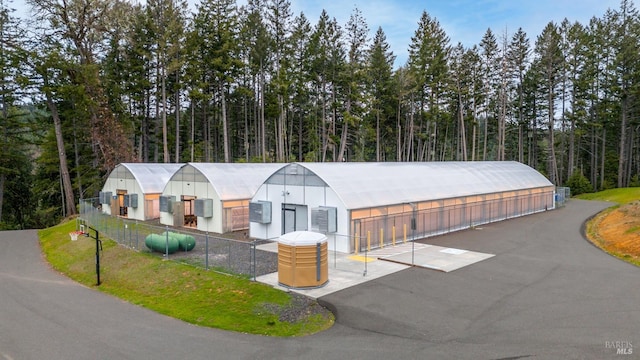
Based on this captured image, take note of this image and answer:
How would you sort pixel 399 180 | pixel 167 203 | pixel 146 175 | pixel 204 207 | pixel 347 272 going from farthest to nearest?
1. pixel 146 175
2. pixel 167 203
3. pixel 204 207
4. pixel 399 180
5. pixel 347 272

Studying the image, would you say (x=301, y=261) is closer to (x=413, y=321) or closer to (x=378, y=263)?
(x=413, y=321)

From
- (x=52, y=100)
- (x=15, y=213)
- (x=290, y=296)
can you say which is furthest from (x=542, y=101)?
(x=15, y=213)

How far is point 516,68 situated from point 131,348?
5512 cm

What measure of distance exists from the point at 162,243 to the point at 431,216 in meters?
14.0

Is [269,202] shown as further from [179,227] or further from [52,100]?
[52,100]

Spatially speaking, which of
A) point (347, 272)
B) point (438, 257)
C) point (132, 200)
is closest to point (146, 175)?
point (132, 200)

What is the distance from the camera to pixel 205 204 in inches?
902

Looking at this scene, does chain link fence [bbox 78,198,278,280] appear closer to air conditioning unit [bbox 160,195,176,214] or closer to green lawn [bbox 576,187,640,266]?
air conditioning unit [bbox 160,195,176,214]

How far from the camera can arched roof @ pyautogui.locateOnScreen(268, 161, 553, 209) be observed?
752 inches

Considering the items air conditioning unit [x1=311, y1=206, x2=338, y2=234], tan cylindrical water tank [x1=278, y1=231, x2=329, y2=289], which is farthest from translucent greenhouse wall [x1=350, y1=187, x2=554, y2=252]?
tan cylindrical water tank [x1=278, y1=231, x2=329, y2=289]

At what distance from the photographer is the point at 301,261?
1262 centimetres

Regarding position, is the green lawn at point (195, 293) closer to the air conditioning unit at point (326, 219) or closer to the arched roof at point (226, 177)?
the air conditioning unit at point (326, 219)
